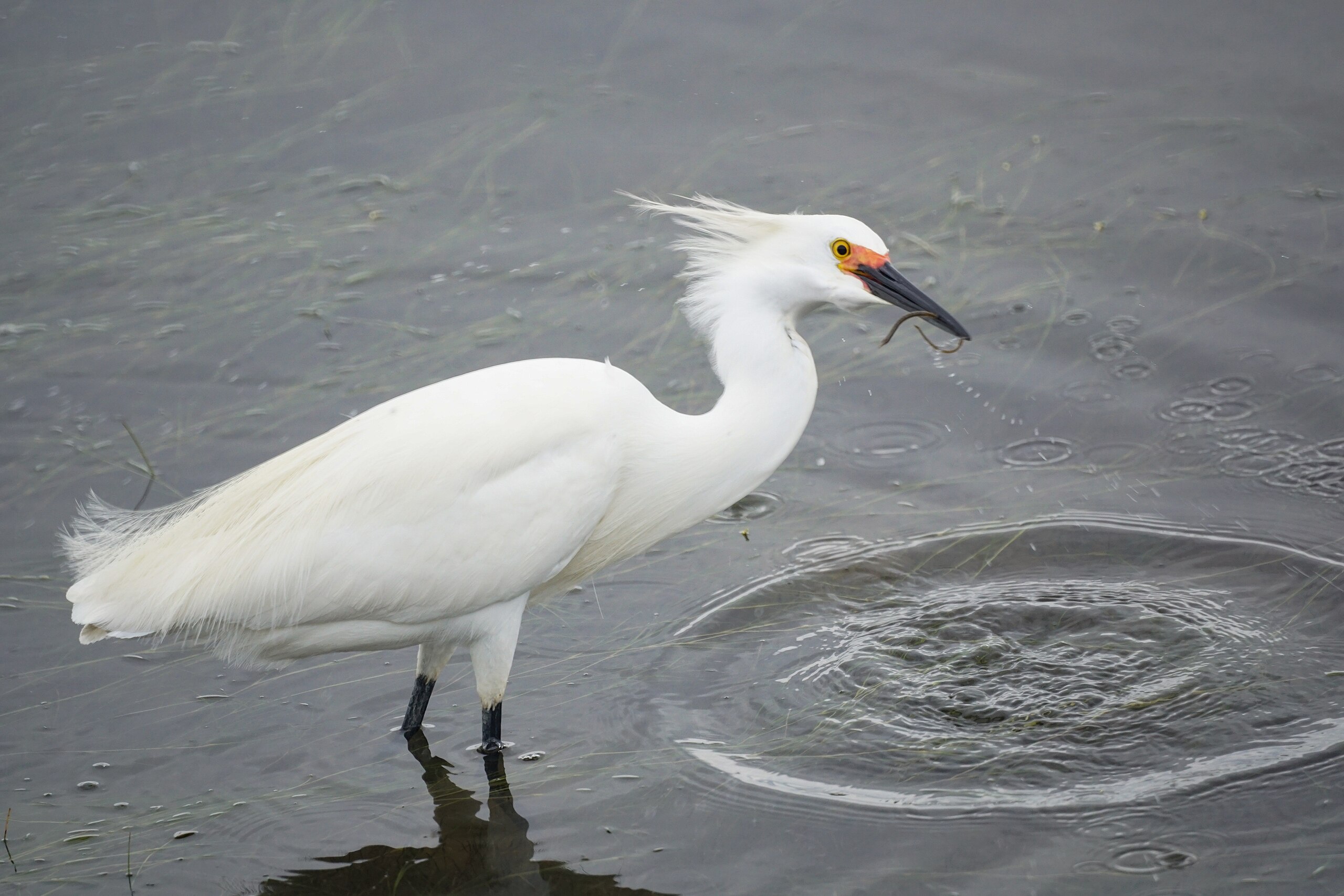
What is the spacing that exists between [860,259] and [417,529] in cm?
151

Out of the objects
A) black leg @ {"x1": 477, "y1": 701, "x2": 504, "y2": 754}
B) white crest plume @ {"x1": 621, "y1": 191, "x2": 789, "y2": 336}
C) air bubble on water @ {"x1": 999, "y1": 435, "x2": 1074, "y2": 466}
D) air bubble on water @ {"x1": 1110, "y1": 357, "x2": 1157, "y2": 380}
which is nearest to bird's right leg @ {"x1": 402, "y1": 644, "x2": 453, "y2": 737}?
black leg @ {"x1": 477, "y1": 701, "x2": 504, "y2": 754}

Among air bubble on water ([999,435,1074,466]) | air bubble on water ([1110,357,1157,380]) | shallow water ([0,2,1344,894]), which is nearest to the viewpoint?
shallow water ([0,2,1344,894])

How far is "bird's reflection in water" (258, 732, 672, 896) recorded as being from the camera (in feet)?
12.2

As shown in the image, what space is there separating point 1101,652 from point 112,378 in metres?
4.64

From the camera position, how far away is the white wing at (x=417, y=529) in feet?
12.7

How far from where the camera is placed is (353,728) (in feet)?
14.4

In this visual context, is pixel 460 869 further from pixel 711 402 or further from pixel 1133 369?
pixel 1133 369

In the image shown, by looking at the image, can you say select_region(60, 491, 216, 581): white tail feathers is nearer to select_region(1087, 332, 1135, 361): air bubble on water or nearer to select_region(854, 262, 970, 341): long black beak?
select_region(854, 262, 970, 341): long black beak

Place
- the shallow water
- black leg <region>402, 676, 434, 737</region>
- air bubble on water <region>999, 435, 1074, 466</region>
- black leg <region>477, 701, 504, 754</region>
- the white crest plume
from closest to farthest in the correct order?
the shallow water < the white crest plume < black leg <region>477, 701, 504, 754</region> < black leg <region>402, 676, 434, 737</region> < air bubble on water <region>999, 435, 1074, 466</region>

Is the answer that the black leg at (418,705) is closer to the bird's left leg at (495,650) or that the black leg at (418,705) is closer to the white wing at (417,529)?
the bird's left leg at (495,650)

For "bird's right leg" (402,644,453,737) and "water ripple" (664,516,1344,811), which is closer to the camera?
"water ripple" (664,516,1344,811)

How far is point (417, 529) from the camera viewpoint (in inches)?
153

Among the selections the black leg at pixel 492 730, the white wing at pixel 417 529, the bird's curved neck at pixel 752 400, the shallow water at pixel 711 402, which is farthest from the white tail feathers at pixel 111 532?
the bird's curved neck at pixel 752 400

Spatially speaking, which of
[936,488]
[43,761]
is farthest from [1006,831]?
[43,761]
